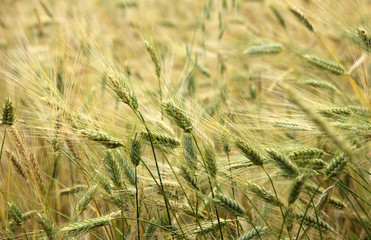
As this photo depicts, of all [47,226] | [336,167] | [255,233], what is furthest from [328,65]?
[47,226]

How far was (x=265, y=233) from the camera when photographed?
1.11 m

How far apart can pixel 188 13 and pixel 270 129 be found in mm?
3348

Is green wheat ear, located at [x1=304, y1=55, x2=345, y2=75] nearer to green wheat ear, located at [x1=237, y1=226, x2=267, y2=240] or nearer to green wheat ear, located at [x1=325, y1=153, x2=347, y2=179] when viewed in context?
green wheat ear, located at [x1=325, y1=153, x2=347, y2=179]

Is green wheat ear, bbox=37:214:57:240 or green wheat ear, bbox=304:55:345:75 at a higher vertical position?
green wheat ear, bbox=304:55:345:75

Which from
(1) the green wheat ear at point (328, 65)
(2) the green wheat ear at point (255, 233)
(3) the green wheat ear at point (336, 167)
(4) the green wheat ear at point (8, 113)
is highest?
(1) the green wheat ear at point (328, 65)

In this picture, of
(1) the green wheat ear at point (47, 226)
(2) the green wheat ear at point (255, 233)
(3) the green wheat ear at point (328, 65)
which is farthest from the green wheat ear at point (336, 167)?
(1) the green wheat ear at point (47, 226)

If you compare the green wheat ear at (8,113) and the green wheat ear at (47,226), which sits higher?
the green wheat ear at (8,113)

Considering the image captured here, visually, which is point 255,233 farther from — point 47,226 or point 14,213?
point 14,213

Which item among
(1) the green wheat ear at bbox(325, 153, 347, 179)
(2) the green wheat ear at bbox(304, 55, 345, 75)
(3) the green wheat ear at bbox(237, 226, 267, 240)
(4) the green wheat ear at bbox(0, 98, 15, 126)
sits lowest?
(3) the green wheat ear at bbox(237, 226, 267, 240)

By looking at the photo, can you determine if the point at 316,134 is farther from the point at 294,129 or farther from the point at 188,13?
the point at 188,13

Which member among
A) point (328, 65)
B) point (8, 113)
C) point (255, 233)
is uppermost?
point (328, 65)

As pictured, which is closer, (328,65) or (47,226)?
(47,226)

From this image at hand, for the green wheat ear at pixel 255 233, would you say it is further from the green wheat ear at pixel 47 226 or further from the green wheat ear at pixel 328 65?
the green wheat ear at pixel 328 65

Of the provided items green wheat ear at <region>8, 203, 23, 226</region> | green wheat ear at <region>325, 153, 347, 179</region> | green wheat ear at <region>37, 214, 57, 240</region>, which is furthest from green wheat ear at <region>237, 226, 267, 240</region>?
green wheat ear at <region>8, 203, 23, 226</region>
